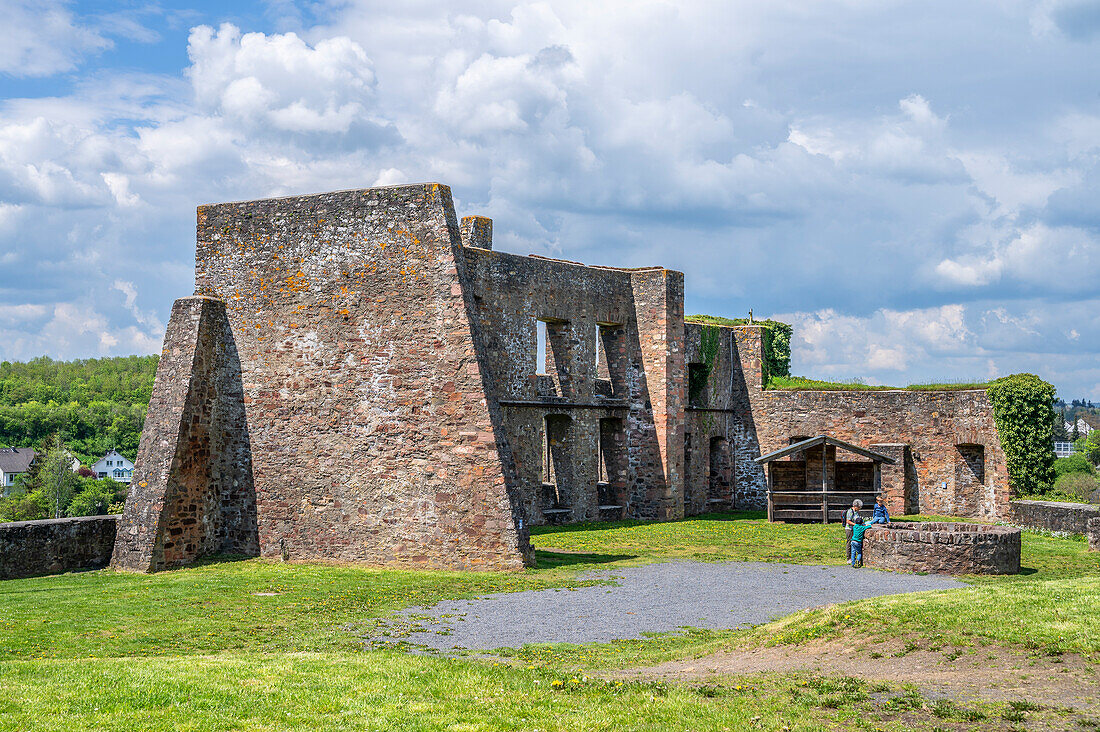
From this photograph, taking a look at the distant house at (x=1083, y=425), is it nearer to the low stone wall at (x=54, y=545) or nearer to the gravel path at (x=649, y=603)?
the gravel path at (x=649, y=603)

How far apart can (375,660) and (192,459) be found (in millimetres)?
10831

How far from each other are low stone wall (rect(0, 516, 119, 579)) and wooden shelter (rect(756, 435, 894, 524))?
54.6 ft

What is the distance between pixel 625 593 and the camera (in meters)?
14.7

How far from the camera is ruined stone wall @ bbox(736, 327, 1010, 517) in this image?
2959 centimetres

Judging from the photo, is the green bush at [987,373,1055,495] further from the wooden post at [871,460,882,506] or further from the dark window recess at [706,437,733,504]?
the dark window recess at [706,437,733,504]

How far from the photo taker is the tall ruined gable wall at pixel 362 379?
17.4m

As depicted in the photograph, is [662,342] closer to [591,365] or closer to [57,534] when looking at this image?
[591,365]

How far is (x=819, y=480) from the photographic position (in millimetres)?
31359

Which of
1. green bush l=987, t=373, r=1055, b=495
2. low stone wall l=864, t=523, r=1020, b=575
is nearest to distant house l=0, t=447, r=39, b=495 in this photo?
green bush l=987, t=373, r=1055, b=495

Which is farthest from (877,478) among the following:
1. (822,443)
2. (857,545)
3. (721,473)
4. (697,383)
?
(857,545)

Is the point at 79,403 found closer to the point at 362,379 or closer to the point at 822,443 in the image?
the point at 822,443

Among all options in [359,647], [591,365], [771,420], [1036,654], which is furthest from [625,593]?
[771,420]

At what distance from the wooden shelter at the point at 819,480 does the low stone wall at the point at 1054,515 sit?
3.54m

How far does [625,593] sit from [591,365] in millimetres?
13159
